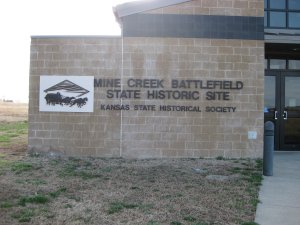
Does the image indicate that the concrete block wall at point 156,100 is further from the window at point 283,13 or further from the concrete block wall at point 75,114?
the window at point 283,13

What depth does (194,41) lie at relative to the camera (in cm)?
1273

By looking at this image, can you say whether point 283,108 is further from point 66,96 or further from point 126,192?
point 126,192

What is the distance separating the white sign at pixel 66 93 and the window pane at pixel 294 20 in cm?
632

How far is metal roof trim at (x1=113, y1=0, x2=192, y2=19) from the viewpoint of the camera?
1255 centimetres

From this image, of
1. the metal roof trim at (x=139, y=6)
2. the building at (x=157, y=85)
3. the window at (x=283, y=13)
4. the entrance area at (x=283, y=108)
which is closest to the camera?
the metal roof trim at (x=139, y=6)

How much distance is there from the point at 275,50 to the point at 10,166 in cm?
861

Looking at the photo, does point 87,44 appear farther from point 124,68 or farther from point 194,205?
point 194,205

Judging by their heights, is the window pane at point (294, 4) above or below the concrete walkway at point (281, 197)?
above

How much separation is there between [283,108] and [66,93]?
→ 22.4ft

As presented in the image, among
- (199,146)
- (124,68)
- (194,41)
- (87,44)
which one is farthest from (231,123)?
(87,44)

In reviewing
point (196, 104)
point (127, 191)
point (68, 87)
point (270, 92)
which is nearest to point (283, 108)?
point (270, 92)

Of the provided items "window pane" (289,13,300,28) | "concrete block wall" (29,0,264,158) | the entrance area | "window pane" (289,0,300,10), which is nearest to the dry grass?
"concrete block wall" (29,0,264,158)

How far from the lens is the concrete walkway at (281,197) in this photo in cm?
690

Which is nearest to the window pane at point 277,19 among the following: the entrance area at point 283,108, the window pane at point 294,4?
the window pane at point 294,4
